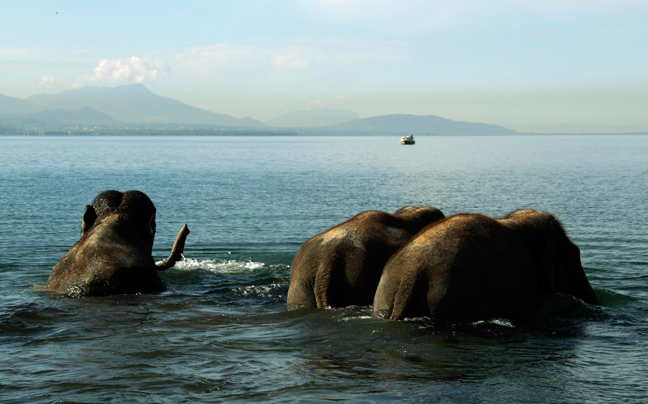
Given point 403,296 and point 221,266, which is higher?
point 403,296

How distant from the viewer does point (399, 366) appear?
8.74m

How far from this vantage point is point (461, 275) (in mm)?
9602

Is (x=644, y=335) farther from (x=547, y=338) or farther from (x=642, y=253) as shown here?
(x=642, y=253)

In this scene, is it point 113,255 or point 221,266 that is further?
point 221,266

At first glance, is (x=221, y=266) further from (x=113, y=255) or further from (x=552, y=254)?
(x=552, y=254)

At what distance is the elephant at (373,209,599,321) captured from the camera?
381 inches

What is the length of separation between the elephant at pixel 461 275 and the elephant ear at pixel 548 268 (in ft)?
1.23

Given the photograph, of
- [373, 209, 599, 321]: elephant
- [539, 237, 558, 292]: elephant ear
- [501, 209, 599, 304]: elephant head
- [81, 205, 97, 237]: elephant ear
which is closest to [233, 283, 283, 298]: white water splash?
[81, 205, 97, 237]: elephant ear

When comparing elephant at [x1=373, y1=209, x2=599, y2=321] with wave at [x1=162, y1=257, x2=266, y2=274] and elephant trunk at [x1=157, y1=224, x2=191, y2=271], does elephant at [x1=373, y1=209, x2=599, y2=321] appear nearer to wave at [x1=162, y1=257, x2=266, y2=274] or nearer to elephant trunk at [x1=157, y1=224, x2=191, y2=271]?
elephant trunk at [x1=157, y1=224, x2=191, y2=271]

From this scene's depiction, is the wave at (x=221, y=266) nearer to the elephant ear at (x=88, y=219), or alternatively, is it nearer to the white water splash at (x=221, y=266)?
the white water splash at (x=221, y=266)

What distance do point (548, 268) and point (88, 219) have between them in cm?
908

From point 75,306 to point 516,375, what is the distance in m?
7.43

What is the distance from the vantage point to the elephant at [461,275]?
31.7 ft

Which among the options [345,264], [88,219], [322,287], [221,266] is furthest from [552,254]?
[88,219]
